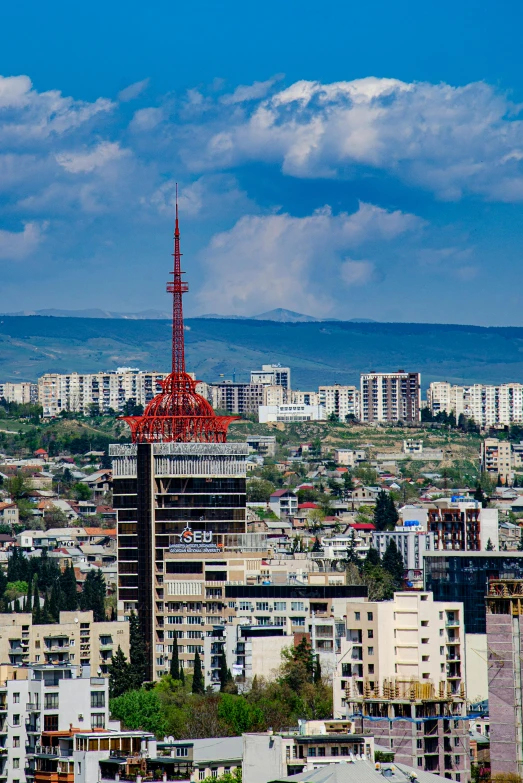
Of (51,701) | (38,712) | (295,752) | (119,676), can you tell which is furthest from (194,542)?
(295,752)

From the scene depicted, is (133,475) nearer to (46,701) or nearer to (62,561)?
(62,561)

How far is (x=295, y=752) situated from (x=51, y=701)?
615 inches

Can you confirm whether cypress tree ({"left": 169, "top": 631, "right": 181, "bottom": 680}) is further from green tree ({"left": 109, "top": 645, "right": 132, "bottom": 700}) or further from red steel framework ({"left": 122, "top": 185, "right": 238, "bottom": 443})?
red steel framework ({"left": 122, "top": 185, "right": 238, "bottom": 443})

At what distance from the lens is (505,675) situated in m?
83.1

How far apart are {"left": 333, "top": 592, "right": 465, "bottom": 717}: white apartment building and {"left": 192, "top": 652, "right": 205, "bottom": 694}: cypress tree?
25300mm

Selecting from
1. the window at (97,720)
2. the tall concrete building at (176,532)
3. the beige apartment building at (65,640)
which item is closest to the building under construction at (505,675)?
the window at (97,720)

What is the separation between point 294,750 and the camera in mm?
75500

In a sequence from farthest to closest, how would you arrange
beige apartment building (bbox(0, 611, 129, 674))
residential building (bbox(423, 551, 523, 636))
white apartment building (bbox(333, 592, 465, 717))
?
residential building (bbox(423, 551, 523, 636)) → beige apartment building (bbox(0, 611, 129, 674)) → white apartment building (bbox(333, 592, 465, 717))

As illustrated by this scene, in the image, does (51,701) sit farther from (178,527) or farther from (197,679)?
(178,527)

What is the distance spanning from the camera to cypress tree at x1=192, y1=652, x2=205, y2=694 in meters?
118

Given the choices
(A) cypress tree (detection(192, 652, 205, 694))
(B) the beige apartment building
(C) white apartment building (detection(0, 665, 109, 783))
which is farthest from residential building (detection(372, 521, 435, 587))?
(C) white apartment building (detection(0, 665, 109, 783))

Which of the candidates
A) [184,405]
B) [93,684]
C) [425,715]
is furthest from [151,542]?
[425,715]

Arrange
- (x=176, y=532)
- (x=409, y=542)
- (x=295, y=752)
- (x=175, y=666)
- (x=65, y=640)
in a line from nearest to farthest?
(x=295, y=752) → (x=65, y=640) → (x=175, y=666) → (x=176, y=532) → (x=409, y=542)

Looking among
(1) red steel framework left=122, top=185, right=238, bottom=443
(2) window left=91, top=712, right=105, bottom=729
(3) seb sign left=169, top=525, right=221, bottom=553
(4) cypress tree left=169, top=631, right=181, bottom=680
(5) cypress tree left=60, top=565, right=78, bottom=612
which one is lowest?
(2) window left=91, top=712, right=105, bottom=729
